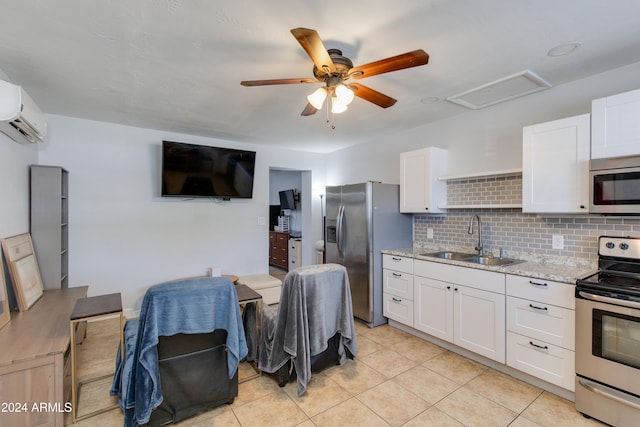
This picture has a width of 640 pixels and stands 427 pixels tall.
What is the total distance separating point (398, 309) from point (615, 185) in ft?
7.18

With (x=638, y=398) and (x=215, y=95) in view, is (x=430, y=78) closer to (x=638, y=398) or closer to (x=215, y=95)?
(x=215, y=95)

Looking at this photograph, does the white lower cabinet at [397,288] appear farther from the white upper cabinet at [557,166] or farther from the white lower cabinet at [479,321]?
the white upper cabinet at [557,166]

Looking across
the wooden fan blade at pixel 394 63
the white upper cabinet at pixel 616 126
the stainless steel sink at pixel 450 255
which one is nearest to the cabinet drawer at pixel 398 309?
the stainless steel sink at pixel 450 255

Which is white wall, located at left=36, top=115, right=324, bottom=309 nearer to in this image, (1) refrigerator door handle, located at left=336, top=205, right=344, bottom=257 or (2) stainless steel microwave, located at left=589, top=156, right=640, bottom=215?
(1) refrigerator door handle, located at left=336, top=205, right=344, bottom=257

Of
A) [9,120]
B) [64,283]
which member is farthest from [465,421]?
[64,283]

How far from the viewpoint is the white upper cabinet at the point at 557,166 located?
2.21 m

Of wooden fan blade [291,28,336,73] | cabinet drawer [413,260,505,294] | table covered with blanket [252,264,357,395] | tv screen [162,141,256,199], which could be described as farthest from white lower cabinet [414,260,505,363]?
tv screen [162,141,256,199]

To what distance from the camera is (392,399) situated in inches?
85.7

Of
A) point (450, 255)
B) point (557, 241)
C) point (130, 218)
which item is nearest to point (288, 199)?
point (130, 218)

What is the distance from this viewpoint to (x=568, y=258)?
250 cm

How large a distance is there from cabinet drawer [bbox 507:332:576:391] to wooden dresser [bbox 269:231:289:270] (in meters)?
4.70

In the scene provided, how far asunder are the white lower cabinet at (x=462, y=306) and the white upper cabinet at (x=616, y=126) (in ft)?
3.85

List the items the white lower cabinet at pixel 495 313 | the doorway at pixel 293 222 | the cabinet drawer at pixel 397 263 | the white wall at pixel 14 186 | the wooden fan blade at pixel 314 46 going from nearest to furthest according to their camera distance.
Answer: the wooden fan blade at pixel 314 46 < the white lower cabinet at pixel 495 313 < the white wall at pixel 14 186 < the cabinet drawer at pixel 397 263 < the doorway at pixel 293 222

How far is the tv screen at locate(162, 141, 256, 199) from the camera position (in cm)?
375
